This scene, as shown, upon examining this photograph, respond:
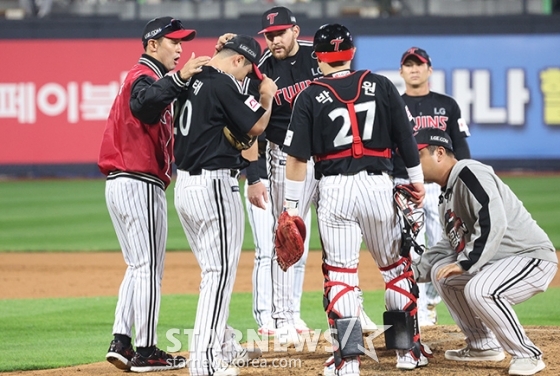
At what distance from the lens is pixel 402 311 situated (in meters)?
5.26

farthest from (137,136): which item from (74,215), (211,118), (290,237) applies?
(74,215)

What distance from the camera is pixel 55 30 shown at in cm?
2038

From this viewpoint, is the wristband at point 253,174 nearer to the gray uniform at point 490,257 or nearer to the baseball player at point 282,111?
the baseball player at point 282,111

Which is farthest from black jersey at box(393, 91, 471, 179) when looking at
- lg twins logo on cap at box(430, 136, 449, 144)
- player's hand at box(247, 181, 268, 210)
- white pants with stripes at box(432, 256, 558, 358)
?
white pants with stripes at box(432, 256, 558, 358)

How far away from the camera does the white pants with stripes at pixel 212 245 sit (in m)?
5.05

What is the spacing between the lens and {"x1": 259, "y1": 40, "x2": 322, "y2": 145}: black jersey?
6.40 meters

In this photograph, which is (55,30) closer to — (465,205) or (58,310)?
(58,310)

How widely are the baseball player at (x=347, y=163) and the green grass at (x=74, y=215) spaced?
283 inches

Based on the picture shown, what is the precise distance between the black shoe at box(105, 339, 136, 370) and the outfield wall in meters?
14.6

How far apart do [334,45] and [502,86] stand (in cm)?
1525

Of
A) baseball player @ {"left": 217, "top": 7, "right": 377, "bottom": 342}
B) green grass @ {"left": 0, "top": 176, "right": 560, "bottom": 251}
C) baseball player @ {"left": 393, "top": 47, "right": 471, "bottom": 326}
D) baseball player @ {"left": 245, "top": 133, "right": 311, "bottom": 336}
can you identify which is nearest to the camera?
baseball player @ {"left": 217, "top": 7, "right": 377, "bottom": 342}

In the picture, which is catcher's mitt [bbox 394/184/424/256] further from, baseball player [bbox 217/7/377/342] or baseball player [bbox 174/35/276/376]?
baseball player [bbox 217/7/377/342]

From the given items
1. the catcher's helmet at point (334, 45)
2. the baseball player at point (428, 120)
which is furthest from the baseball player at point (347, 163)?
the baseball player at point (428, 120)

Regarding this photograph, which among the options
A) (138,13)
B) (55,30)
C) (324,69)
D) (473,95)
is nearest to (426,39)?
(473,95)
